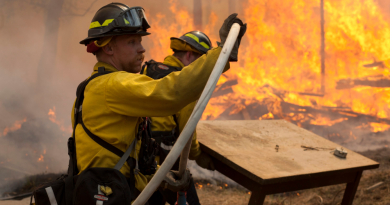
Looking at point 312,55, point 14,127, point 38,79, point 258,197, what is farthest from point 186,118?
point 312,55

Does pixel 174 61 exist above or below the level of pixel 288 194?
above

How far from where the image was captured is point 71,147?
187 cm

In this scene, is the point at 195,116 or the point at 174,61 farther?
the point at 174,61

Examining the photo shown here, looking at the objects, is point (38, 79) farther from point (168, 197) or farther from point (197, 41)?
point (168, 197)

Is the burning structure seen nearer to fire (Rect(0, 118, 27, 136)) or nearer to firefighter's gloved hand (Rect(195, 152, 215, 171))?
fire (Rect(0, 118, 27, 136))

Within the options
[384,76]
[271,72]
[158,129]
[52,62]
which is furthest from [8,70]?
[384,76]

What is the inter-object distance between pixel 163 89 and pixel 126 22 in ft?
1.92

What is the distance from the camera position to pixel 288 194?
5.28m

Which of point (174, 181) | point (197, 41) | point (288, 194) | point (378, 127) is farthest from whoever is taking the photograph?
point (378, 127)

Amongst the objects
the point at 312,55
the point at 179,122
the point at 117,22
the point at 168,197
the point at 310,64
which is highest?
the point at 312,55

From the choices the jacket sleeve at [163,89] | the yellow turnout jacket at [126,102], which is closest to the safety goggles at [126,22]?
the yellow turnout jacket at [126,102]

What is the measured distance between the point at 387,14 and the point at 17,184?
8.56 meters

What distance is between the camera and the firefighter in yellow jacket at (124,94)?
1.45 meters

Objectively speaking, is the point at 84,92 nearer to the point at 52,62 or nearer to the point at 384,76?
the point at 52,62
